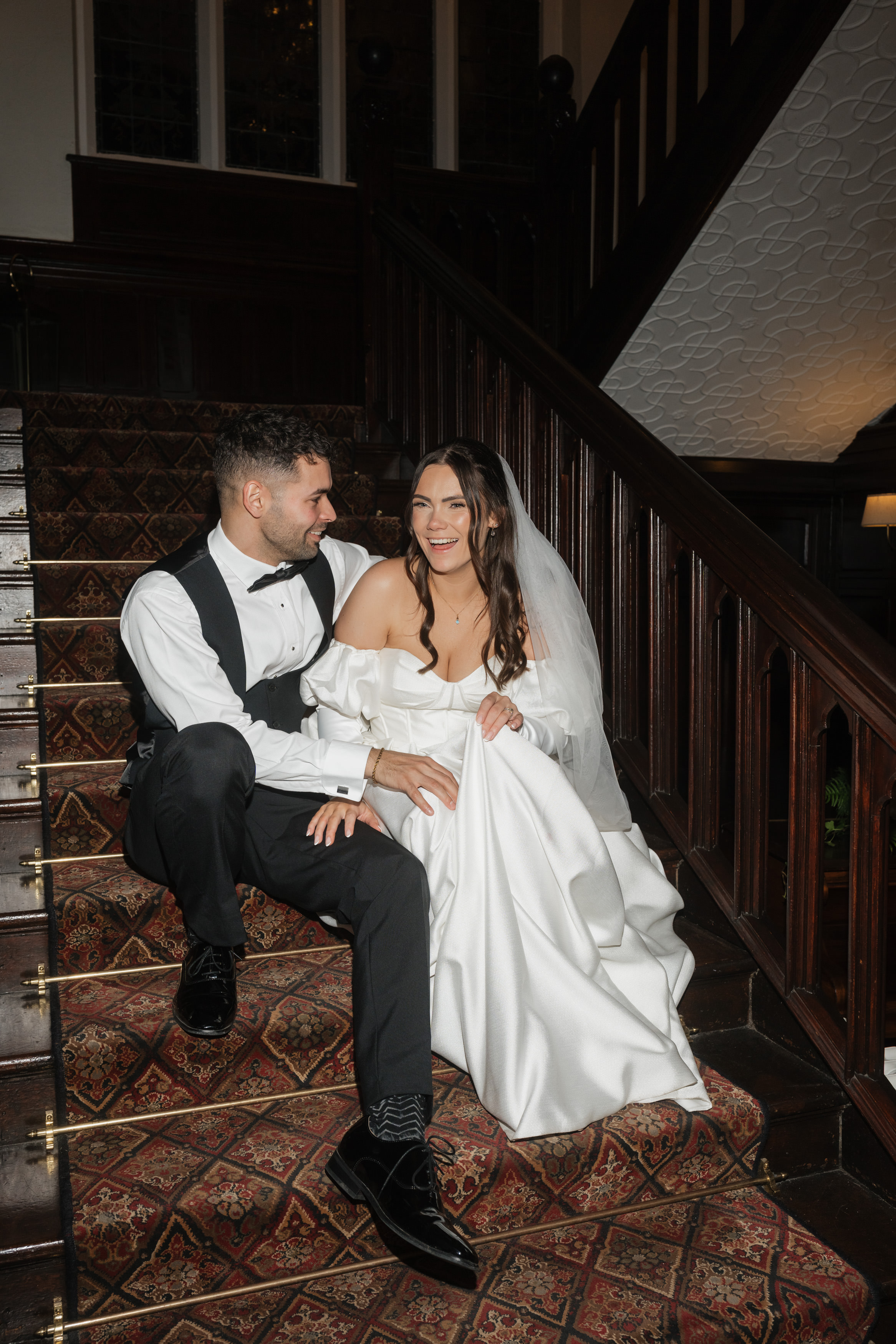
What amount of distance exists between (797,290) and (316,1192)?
11.2 ft

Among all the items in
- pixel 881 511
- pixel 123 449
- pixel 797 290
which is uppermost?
pixel 797 290

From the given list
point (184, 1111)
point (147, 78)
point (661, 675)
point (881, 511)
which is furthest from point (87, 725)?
point (147, 78)

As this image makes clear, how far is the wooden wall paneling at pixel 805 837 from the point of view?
2041mm

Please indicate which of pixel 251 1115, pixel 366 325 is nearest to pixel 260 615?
pixel 251 1115

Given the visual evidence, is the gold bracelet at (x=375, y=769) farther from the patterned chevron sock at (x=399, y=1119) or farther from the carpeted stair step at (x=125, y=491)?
the carpeted stair step at (x=125, y=491)

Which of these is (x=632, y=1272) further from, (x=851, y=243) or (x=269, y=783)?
(x=851, y=243)

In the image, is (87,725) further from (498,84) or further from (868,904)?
(498,84)

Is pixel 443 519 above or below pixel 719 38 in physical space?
below

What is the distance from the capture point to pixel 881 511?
16.6ft

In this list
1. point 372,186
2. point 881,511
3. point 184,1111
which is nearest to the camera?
point 184,1111

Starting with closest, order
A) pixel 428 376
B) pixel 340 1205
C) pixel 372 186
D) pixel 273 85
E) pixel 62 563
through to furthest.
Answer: pixel 340 1205 → pixel 62 563 → pixel 428 376 → pixel 372 186 → pixel 273 85

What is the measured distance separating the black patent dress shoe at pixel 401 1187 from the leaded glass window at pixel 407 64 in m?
6.42

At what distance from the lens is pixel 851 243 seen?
11.5ft

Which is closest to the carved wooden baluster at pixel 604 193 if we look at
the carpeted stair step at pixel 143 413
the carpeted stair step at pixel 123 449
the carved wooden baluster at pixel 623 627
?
the carpeted stair step at pixel 143 413
